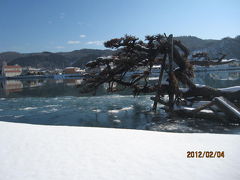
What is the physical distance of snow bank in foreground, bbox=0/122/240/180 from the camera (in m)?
3.63

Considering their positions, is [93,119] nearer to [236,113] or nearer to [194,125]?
[194,125]

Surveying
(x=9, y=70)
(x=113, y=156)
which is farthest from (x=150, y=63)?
(x=9, y=70)

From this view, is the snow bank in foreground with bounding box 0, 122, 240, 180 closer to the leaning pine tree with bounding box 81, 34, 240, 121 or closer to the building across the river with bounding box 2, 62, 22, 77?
the leaning pine tree with bounding box 81, 34, 240, 121

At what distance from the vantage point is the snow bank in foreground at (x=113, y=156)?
363 centimetres

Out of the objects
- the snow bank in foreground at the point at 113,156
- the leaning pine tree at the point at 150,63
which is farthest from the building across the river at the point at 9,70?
the snow bank in foreground at the point at 113,156

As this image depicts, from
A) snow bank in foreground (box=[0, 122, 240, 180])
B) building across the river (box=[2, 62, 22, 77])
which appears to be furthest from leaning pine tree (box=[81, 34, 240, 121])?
building across the river (box=[2, 62, 22, 77])

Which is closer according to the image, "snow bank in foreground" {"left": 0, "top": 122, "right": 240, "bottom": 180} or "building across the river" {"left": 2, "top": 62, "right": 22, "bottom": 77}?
"snow bank in foreground" {"left": 0, "top": 122, "right": 240, "bottom": 180}

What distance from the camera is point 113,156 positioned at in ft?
14.5

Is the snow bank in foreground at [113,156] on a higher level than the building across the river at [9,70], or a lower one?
lower

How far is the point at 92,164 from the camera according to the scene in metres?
4.02

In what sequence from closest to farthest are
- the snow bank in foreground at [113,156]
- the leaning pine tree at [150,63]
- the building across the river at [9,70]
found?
the snow bank in foreground at [113,156] < the leaning pine tree at [150,63] < the building across the river at [9,70]

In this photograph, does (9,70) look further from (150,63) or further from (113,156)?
(113,156)

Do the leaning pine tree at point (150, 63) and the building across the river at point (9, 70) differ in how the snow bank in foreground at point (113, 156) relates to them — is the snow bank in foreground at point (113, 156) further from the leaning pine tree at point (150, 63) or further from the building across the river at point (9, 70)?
the building across the river at point (9, 70)

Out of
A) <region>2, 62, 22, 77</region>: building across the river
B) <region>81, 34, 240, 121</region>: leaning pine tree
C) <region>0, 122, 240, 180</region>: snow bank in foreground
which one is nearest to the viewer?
<region>0, 122, 240, 180</region>: snow bank in foreground
